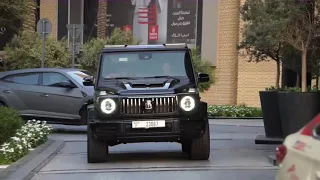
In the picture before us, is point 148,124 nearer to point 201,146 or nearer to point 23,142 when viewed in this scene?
point 201,146

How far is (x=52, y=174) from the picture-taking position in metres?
9.04

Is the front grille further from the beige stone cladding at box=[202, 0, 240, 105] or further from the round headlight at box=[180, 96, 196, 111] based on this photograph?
the beige stone cladding at box=[202, 0, 240, 105]

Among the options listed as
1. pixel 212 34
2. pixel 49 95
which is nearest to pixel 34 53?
pixel 212 34

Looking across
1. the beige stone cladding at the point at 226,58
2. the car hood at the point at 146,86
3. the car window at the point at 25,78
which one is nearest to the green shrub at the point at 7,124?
the car hood at the point at 146,86

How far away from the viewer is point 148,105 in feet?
31.6

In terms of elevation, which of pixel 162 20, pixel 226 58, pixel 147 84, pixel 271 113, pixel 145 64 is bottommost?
pixel 271 113

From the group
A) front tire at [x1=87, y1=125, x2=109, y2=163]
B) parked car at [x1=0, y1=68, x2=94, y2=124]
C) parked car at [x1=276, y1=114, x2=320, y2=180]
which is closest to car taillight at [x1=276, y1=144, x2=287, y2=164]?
parked car at [x1=276, y1=114, x2=320, y2=180]

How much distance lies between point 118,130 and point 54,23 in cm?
2275

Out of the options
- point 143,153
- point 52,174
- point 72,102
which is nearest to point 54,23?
point 72,102

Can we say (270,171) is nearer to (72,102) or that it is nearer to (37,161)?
(37,161)

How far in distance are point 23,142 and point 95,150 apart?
1562 mm

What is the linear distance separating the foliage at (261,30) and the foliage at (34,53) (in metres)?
11.1

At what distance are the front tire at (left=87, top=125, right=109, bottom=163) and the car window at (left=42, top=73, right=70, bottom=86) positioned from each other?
5.29 meters

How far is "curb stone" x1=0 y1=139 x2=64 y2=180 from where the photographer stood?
853cm
